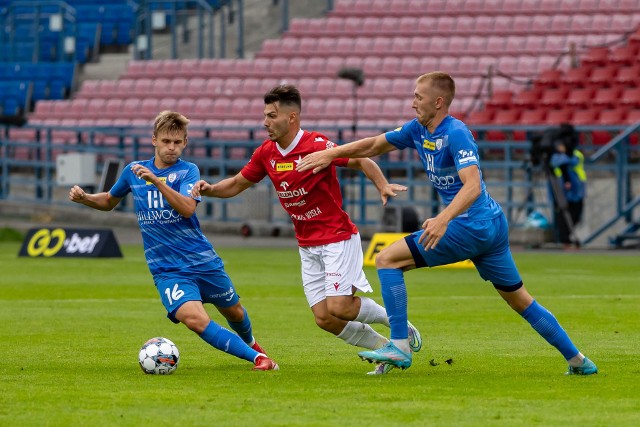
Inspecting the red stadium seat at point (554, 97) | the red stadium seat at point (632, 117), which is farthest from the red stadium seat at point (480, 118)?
the red stadium seat at point (632, 117)

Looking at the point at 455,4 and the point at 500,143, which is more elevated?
the point at 455,4

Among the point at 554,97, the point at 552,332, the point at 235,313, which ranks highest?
the point at 554,97

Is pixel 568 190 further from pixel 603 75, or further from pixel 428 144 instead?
pixel 428 144

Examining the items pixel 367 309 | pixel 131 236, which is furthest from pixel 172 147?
pixel 131 236

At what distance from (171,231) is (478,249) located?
7.15 ft

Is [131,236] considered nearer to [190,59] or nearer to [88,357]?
[190,59]

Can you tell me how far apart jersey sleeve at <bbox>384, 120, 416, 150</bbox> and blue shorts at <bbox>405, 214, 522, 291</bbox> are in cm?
64

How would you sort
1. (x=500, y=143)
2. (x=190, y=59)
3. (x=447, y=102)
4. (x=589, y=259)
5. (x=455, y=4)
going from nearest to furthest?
1. (x=447, y=102)
2. (x=589, y=259)
3. (x=500, y=143)
4. (x=455, y=4)
5. (x=190, y=59)

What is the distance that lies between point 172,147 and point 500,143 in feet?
62.0

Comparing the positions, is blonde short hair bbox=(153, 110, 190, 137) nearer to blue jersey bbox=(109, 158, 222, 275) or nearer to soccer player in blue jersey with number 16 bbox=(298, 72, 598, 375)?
blue jersey bbox=(109, 158, 222, 275)

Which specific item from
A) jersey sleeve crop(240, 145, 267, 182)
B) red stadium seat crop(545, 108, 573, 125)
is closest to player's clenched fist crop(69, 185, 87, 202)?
jersey sleeve crop(240, 145, 267, 182)

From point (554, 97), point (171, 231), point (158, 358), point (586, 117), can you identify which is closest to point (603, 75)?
point (554, 97)

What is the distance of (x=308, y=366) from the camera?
9891 mm

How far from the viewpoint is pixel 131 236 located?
100ft
